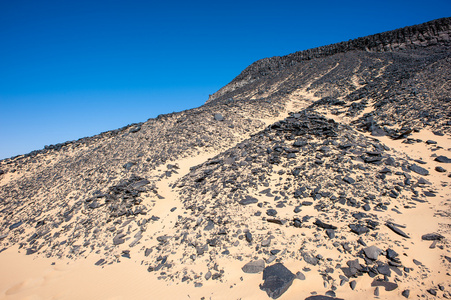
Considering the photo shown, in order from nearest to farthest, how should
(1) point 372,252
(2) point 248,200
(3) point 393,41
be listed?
(1) point 372,252, (2) point 248,200, (3) point 393,41

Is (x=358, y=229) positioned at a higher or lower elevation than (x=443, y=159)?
lower

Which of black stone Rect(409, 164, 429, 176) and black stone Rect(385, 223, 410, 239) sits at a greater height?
black stone Rect(409, 164, 429, 176)

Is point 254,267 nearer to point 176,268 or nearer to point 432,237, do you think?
point 176,268

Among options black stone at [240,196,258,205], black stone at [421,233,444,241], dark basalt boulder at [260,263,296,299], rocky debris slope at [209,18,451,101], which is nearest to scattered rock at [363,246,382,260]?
black stone at [421,233,444,241]

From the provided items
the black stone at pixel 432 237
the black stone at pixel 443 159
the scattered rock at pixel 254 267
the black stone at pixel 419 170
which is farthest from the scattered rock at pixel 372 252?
the black stone at pixel 443 159

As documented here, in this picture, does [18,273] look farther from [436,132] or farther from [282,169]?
[436,132]

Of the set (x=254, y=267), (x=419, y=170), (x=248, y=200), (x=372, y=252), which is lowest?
(x=372, y=252)

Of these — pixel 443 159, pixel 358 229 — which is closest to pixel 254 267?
pixel 358 229

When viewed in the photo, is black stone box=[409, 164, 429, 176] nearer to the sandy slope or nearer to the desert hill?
the desert hill

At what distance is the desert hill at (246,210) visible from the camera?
4.98 metres

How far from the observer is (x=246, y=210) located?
713cm

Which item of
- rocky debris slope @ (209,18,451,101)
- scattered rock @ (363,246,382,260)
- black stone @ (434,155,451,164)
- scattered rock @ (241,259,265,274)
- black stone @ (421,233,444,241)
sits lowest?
black stone @ (421,233,444,241)

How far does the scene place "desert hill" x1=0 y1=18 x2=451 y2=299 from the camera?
498 centimetres

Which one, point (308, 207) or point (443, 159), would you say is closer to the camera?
point (308, 207)
